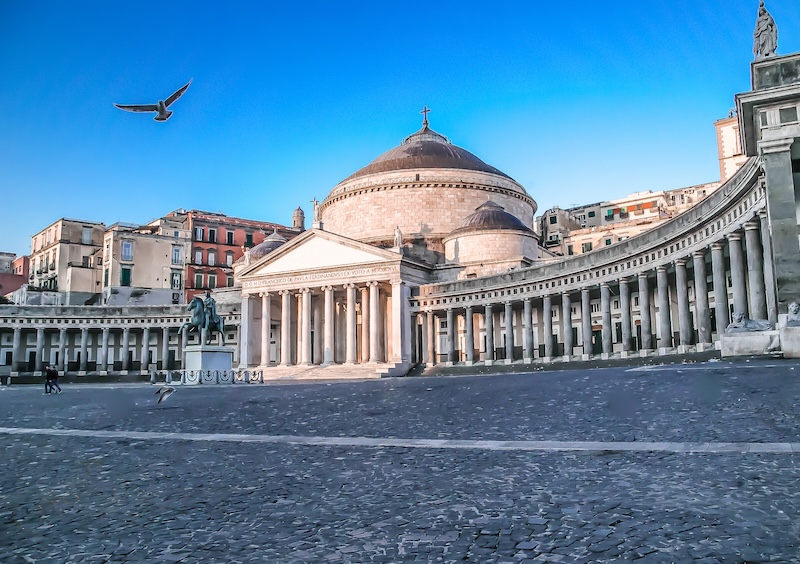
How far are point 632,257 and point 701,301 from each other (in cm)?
694

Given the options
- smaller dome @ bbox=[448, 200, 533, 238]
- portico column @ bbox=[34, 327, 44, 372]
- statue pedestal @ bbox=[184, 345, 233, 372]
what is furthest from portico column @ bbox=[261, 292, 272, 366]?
portico column @ bbox=[34, 327, 44, 372]

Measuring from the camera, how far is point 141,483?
28.9 feet

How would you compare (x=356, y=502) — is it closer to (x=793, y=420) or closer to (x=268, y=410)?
(x=793, y=420)

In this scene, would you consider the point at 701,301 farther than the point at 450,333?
No

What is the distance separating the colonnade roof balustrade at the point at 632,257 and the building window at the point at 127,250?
118ft

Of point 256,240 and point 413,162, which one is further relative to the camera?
point 256,240

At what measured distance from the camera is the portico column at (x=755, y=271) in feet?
92.1

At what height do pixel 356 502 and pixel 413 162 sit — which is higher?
pixel 413 162

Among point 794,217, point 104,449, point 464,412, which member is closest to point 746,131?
point 794,217

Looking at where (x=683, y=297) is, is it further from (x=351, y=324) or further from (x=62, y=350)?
(x=62, y=350)

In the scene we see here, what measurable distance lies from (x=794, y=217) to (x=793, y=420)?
13.9 m

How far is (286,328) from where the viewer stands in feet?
199

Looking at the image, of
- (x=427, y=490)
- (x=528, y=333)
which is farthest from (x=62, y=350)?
(x=427, y=490)

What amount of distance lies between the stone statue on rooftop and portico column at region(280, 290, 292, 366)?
141 ft
